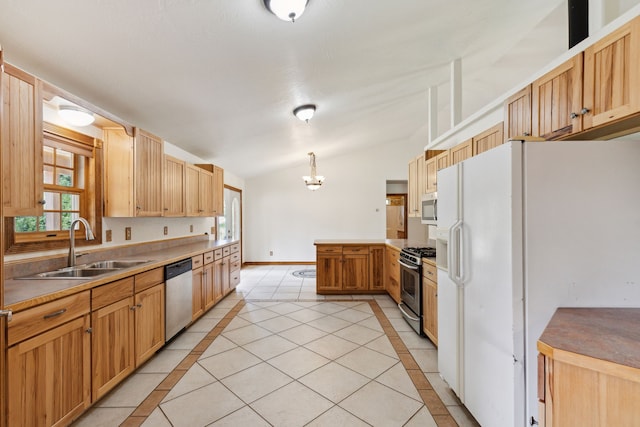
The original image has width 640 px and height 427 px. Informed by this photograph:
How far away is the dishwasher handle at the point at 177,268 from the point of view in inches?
102

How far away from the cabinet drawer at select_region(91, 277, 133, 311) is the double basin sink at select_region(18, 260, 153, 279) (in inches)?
6.0

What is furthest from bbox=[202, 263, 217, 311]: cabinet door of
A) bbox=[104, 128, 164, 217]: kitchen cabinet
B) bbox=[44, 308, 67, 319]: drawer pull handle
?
bbox=[44, 308, 67, 319]: drawer pull handle

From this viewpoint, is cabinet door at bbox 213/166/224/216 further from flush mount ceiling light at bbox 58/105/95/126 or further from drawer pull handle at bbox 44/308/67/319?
drawer pull handle at bbox 44/308/67/319

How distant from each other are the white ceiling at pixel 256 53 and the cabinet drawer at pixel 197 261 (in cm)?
156

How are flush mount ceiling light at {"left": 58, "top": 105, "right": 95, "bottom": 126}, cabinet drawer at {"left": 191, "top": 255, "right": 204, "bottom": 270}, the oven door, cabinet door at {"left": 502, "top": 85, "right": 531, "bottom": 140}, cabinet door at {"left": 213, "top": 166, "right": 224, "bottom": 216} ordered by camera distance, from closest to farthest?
cabinet door at {"left": 502, "top": 85, "right": 531, "bottom": 140} < flush mount ceiling light at {"left": 58, "top": 105, "right": 95, "bottom": 126} < the oven door < cabinet drawer at {"left": 191, "top": 255, "right": 204, "bottom": 270} < cabinet door at {"left": 213, "top": 166, "right": 224, "bottom": 216}

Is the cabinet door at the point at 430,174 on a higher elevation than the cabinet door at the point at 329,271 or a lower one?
higher

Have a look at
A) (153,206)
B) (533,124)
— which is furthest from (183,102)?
(533,124)

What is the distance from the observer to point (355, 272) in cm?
443

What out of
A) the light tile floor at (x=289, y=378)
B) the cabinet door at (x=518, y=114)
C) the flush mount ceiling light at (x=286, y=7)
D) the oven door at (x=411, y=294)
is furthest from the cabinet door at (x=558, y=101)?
the light tile floor at (x=289, y=378)

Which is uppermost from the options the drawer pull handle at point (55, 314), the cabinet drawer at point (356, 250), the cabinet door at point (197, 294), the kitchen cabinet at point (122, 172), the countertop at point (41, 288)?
the kitchen cabinet at point (122, 172)

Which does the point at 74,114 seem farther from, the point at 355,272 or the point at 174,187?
the point at 355,272

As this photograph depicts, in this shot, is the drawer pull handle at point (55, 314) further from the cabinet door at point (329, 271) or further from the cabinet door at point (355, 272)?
the cabinet door at point (355, 272)

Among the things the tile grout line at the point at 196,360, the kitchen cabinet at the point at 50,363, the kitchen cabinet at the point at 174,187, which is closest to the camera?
the kitchen cabinet at the point at 50,363

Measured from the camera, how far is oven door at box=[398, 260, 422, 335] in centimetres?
291
